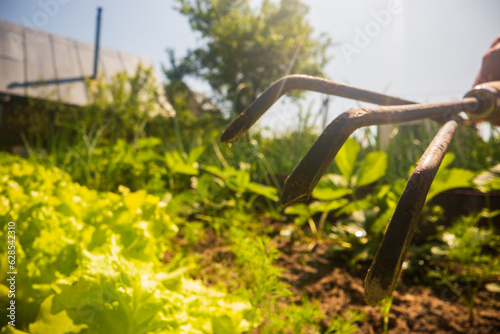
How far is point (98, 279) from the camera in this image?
0.59m

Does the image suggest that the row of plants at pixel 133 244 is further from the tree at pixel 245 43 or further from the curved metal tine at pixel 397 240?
the tree at pixel 245 43

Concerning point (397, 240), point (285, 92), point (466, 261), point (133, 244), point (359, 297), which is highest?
point (285, 92)

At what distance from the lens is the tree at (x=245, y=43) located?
49.4ft

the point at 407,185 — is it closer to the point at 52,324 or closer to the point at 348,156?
the point at 52,324

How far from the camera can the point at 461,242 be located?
115 centimetres

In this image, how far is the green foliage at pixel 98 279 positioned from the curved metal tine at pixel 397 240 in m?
0.44

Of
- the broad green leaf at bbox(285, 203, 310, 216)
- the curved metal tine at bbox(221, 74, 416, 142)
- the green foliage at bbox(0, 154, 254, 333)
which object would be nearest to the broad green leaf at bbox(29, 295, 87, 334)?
the green foliage at bbox(0, 154, 254, 333)

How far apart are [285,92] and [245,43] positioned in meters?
16.0

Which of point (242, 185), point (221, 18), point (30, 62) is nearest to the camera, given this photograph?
point (242, 185)

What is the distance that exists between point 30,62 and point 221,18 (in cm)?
861

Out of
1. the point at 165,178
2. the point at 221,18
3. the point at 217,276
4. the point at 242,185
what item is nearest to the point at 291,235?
the point at 242,185

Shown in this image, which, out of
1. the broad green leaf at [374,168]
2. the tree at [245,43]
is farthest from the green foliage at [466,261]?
the tree at [245,43]

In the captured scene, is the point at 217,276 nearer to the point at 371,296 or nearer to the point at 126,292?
the point at 126,292

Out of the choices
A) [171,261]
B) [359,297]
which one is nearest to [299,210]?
[359,297]
